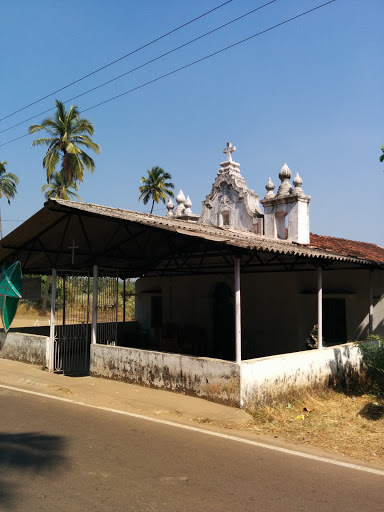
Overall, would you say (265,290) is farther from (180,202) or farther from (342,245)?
(180,202)

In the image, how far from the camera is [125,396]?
29.5ft

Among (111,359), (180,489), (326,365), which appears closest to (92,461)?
(180,489)

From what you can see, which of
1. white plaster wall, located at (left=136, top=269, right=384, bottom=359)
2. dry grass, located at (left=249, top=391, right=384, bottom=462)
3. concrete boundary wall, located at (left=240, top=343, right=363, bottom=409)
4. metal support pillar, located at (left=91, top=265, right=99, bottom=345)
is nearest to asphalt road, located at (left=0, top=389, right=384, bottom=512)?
dry grass, located at (left=249, top=391, right=384, bottom=462)

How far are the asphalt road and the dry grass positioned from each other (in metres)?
0.96

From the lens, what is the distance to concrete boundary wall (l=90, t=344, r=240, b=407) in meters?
8.23

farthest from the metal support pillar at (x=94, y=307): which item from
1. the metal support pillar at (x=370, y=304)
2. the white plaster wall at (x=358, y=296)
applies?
the metal support pillar at (x=370, y=304)

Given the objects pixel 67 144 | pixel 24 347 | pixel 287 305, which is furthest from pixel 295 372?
pixel 67 144

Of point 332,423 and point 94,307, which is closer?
point 332,423

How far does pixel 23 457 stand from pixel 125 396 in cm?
389

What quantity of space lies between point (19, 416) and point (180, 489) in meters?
3.73

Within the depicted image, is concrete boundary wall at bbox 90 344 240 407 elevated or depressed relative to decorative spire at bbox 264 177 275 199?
depressed

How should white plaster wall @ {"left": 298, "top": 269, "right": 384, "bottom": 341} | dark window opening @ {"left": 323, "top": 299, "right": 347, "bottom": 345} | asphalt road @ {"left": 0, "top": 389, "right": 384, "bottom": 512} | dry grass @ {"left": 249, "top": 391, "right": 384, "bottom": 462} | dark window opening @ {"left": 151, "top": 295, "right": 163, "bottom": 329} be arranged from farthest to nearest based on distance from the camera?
dark window opening @ {"left": 151, "top": 295, "right": 163, "bottom": 329} → dark window opening @ {"left": 323, "top": 299, "right": 347, "bottom": 345} → white plaster wall @ {"left": 298, "top": 269, "right": 384, "bottom": 341} → dry grass @ {"left": 249, "top": 391, "right": 384, "bottom": 462} → asphalt road @ {"left": 0, "top": 389, "right": 384, "bottom": 512}

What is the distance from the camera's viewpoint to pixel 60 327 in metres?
15.2

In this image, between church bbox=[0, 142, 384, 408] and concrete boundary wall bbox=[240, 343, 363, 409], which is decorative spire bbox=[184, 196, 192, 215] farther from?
concrete boundary wall bbox=[240, 343, 363, 409]
